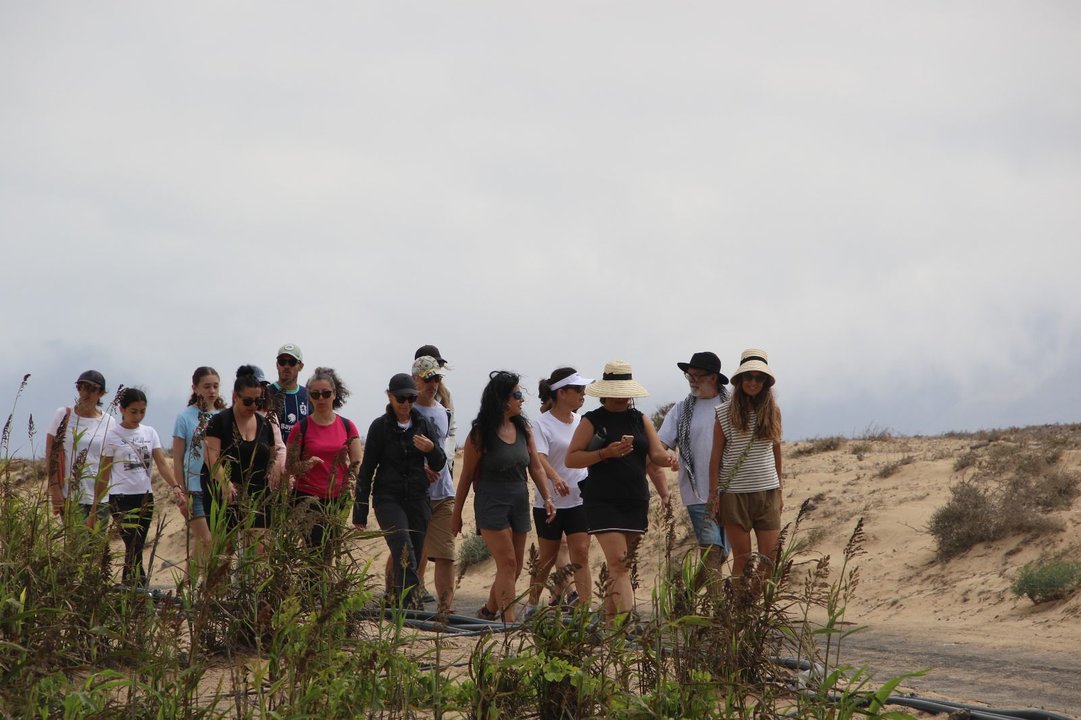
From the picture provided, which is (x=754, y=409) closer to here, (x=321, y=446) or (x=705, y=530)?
(x=705, y=530)

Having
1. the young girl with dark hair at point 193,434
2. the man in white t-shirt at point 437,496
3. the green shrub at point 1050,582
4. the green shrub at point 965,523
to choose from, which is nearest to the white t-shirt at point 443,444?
the man in white t-shirt at point 437,496

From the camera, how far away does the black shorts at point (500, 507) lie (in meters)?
8.22

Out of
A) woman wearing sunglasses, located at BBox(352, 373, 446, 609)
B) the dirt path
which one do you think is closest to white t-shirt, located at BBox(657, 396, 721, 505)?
the dirt path

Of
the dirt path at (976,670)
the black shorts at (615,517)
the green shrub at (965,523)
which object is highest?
the black shorts at (615,517)

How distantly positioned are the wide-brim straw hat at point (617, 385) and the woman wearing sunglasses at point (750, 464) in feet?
1.87

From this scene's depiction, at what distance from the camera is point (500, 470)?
325 inches

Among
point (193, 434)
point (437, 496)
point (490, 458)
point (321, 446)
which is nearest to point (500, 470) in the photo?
point (490, 458)

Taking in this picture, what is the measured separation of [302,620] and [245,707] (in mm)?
951

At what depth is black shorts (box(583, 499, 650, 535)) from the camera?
714 centimetres

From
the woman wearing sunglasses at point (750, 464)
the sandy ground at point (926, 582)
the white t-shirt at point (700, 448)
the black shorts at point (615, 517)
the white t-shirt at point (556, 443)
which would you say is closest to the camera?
the black shorts at point (615, 517)

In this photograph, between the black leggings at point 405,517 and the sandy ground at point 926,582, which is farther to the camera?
the sandy ground at point 926,582

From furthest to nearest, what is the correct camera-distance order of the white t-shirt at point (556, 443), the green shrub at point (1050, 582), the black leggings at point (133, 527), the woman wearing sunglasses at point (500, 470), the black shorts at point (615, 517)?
the green shrub at point (1050, 582)
the white t-shirt at point (556, 443)
the woman wearing sunglasses at point (500, 470)
the black shorts at point (615, 517)
the black leggings at point (133, 527)

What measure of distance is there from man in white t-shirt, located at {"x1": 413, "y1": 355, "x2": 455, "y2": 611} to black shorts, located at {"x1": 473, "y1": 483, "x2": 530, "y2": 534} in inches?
20.9

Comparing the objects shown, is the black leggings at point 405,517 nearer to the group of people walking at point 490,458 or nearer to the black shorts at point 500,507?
the group of people walking at point 490,458
